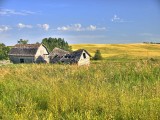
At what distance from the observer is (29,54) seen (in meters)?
73.3

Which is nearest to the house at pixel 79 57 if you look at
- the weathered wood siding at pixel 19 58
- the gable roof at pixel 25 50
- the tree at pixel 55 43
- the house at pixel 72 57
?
the house at pixel 72 57

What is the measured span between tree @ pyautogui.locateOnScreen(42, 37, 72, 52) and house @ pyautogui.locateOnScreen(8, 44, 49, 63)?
9921 millimetres

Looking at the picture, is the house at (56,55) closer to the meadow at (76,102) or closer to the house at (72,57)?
the house at (72,57)

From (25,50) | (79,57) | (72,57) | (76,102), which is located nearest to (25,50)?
(25,50)

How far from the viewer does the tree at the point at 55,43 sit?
86.1 metres

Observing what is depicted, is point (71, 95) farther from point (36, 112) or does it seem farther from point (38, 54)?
point (38, 54)

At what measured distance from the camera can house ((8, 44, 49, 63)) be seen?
73125 millimetres

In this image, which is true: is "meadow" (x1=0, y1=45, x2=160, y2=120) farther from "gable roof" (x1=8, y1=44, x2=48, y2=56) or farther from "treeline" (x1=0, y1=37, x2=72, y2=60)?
"treeline" (x1=0, y1=37, x2=72, y2=60)

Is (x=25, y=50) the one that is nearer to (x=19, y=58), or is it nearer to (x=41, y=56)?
(x=19, y=58)

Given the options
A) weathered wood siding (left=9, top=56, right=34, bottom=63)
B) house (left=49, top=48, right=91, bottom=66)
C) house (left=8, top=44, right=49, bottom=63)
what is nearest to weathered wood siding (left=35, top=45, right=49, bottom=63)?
house (left=8, top=44, right=49, bottom=63)

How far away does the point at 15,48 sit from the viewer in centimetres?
7638

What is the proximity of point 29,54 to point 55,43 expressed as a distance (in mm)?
16240

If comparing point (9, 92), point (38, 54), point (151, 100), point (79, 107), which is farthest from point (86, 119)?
point (38, 54)

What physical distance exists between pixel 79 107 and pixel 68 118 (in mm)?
584
